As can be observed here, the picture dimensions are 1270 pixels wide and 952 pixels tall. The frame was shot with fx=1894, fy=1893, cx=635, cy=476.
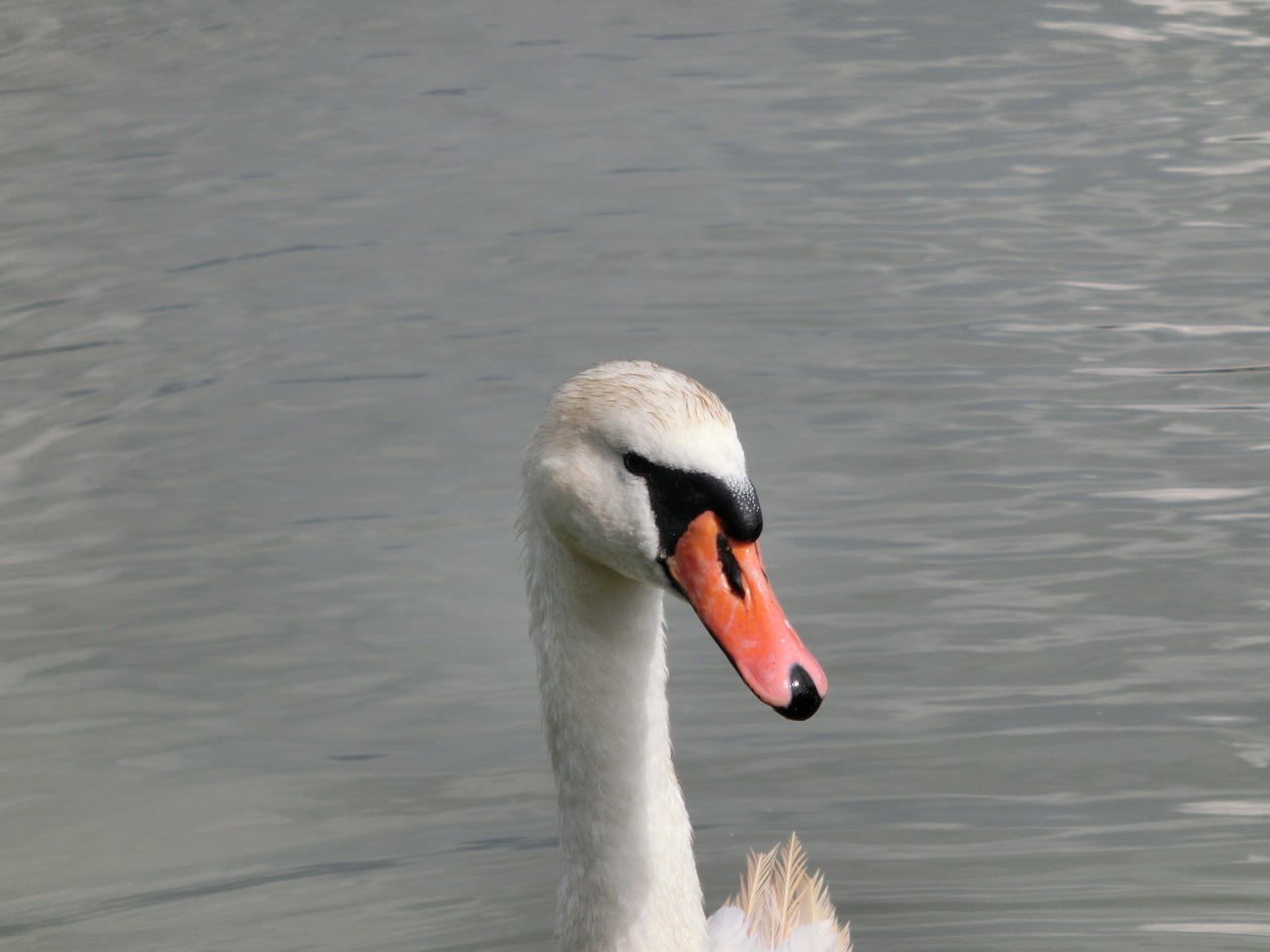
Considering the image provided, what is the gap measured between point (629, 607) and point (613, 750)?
0.30 metres

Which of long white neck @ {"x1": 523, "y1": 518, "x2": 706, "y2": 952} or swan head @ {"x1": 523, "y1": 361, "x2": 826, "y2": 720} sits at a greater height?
swan head @ {"x1": 523, "y1": 361, "x2": 826, "y2": 720}

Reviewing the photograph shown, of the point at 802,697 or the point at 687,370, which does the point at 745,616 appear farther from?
the point at 687,370

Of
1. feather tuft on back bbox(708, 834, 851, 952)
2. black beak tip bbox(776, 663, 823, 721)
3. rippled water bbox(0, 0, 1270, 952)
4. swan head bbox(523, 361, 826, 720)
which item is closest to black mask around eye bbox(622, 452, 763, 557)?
swan head bbox(523, 361, 826, 720)

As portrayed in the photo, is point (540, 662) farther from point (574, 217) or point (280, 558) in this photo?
point (574, 217)

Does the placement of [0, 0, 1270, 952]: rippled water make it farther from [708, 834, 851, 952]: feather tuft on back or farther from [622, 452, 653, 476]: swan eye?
[622, 452, 653, 476]: swan eye

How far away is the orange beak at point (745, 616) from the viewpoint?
11.0ft

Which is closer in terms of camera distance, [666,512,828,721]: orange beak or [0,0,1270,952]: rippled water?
[666,512,828,721]: orange beak

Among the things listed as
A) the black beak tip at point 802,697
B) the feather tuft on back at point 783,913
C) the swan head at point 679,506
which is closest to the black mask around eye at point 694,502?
the swan head at point 679,506

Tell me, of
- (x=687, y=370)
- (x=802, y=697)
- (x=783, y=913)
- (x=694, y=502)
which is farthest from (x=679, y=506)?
(x=687, y=370)

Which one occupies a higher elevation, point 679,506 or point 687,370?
point 679,506

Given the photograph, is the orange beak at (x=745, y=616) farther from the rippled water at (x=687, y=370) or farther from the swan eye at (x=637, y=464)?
the rippled water at (x=687, y=370)

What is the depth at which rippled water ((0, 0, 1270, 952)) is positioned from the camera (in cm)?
528

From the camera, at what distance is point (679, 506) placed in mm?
3502

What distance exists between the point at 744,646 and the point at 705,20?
441 inches
